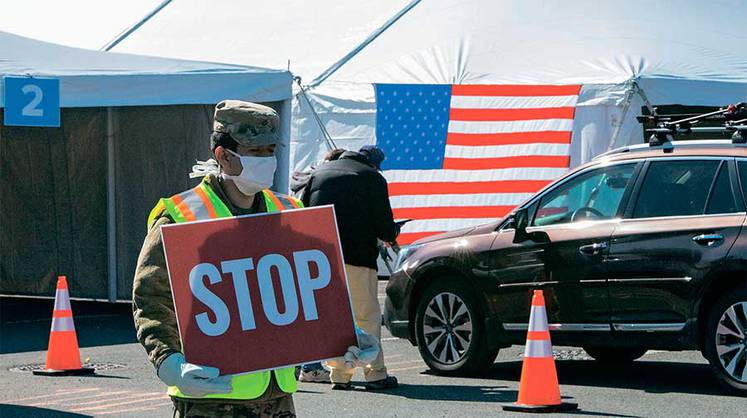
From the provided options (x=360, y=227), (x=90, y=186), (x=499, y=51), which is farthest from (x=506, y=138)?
(x=360, y=227)

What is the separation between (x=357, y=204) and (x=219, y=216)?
245 inches

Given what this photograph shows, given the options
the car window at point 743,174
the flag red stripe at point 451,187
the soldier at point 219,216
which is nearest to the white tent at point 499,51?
the flag red stripe at point 451,187

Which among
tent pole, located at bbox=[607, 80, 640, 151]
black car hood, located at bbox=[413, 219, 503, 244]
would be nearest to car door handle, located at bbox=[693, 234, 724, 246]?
black car hood, located at bbox=[413, 219, 503, 244]

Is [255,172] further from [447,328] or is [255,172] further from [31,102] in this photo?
[31,102]

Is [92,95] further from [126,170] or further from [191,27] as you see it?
[191,27]

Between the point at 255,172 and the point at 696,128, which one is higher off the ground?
the point at 255,172

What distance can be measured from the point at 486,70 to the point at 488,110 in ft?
2.32

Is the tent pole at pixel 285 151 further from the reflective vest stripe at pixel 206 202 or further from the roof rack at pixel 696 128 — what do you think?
the reflective vest stripe at pixel 206 202

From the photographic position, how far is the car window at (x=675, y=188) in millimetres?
9883

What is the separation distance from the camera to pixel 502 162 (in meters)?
18.0

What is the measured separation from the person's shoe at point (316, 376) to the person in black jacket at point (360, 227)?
0.22m

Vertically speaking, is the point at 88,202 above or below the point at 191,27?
below

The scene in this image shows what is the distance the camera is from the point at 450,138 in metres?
17.9

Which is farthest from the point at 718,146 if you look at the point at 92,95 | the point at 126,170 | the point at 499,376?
the point at 126,170
